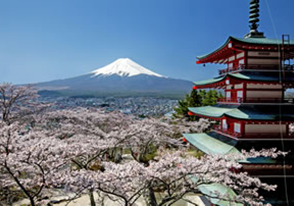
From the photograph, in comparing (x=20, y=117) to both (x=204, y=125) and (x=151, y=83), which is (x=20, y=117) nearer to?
(x=204, y=125)

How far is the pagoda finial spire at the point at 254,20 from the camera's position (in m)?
8.37

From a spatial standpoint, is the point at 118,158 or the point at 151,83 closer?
the point at 118,158

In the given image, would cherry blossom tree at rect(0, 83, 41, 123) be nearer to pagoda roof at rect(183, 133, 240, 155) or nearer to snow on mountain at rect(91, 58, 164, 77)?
pagoda roof at rect(183, 133, 240, 155)

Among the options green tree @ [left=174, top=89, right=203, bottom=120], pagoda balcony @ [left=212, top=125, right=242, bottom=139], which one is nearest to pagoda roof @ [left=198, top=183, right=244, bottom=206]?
pagoda balcony @ [left=212, top=125, right=242, bottom=139]

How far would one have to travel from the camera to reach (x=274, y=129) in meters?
7.13

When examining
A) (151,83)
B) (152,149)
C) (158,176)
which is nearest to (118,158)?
(152,149)

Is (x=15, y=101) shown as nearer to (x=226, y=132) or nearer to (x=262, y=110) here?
(x=226, y=132)

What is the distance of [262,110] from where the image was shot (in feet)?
23.2

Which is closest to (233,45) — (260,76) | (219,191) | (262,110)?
(260,76)

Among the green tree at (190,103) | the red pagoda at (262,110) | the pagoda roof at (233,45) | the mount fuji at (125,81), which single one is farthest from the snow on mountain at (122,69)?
the red pagoda at (262,110)

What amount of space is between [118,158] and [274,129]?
415 inches

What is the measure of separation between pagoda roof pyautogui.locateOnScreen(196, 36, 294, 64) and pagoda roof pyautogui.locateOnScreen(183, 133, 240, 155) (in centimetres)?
369

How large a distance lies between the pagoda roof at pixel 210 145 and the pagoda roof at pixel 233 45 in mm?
3692

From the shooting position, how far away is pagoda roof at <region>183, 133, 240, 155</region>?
6772 mm
